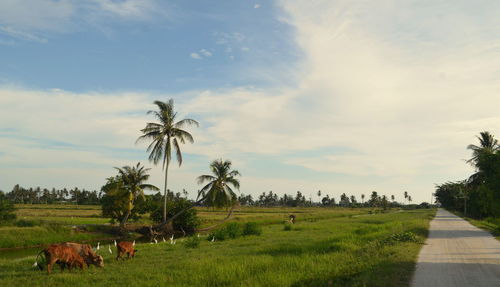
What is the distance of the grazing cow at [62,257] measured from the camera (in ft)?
46.3

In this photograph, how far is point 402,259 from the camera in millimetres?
15367

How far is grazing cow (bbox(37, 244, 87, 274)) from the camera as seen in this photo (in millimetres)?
14125

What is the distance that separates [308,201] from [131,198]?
6374 inches

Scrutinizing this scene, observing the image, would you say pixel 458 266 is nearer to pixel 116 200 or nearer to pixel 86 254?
pixel 86 254

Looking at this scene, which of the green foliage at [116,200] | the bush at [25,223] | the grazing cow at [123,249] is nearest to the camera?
the grazing cow at [123,249]

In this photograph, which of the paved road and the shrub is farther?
the shrub

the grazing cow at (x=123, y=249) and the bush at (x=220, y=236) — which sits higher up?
the grazing cow at (x=123, y=249)

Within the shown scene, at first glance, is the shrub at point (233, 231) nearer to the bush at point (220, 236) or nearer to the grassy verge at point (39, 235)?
the bush at point (220, 236)

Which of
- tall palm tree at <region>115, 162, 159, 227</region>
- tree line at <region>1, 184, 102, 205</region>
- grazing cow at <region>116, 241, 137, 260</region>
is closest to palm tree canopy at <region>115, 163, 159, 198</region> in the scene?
tall palm tree at <region>115, 162, 159, 227</region>

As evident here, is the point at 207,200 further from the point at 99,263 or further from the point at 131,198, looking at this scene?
the point at 99,263

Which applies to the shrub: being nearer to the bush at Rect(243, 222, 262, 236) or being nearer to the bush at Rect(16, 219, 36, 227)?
the bush at Rect(243, 222, 262, 236)

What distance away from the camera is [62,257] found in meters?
14.4

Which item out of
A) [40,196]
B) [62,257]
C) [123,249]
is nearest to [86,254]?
[62,257]

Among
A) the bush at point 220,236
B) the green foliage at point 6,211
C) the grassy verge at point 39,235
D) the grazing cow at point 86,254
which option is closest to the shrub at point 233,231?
the bush at point 220,236
